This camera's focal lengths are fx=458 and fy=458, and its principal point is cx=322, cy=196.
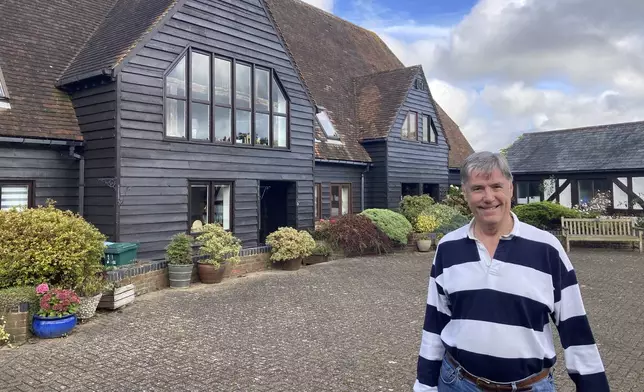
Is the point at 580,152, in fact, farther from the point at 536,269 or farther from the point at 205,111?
the point at 536,269

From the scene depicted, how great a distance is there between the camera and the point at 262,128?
521 inches

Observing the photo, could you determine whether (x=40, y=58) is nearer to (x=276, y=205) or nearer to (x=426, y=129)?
(x=276, y=205)

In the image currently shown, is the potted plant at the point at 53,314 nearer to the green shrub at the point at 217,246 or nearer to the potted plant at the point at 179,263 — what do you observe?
the potted plant at the point at 179,263

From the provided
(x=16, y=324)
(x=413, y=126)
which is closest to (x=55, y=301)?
(x=16, y=324)

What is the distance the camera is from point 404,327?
6.69 meters

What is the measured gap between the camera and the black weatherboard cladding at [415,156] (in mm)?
18328

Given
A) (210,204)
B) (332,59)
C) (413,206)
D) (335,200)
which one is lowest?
(413,206)

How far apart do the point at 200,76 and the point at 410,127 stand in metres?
10.7

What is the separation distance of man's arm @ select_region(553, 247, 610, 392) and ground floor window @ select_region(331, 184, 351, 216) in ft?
48.2

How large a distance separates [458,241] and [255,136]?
11.0 meters

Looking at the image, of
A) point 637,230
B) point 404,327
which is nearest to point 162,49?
point 404,327

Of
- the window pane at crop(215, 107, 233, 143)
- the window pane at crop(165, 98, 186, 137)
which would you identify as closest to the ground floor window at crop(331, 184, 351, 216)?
the window pane at crop(215, 107, 233, 143)

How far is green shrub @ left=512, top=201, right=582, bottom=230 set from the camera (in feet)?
57.8

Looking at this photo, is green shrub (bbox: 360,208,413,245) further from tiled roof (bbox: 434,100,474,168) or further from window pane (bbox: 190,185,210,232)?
tiled roof (bbox: 434,100,474,168)
